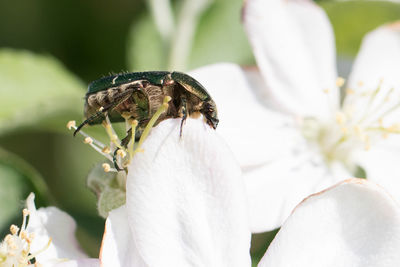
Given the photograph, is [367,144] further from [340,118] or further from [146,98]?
[146,98]

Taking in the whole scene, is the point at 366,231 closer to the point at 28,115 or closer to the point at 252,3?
the point at 252,3

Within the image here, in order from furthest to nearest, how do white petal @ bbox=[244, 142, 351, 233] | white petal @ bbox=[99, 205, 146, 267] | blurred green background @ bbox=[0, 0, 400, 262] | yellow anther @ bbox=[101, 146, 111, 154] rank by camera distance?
1. blurred green background @ bbox=[0, 0, 400, 262]
2. white petal @ bbox=[244, 142, 351, 233]
3. yellow anther @ bbox=[101, 146, 111, 154]
4. white petal @ bbox=[99, 205, 146, 267]

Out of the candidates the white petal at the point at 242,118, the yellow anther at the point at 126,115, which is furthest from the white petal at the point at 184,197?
the white petal at the point at 242,118

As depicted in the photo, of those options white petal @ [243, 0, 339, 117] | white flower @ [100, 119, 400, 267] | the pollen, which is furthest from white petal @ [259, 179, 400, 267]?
the pollen

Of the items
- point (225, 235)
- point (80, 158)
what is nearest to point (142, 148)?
point (225, 235)

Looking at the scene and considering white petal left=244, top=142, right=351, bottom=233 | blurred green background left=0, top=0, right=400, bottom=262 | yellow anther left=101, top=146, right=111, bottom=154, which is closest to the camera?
yellow anther left=101, top=146, right=111, bottom=154

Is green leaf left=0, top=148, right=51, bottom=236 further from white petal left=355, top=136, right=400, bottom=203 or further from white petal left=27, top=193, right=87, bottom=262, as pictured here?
white petal left=355, top=136, right=400, bottom=203

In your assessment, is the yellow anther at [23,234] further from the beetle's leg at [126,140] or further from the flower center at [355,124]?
the flower center at [355,124]
